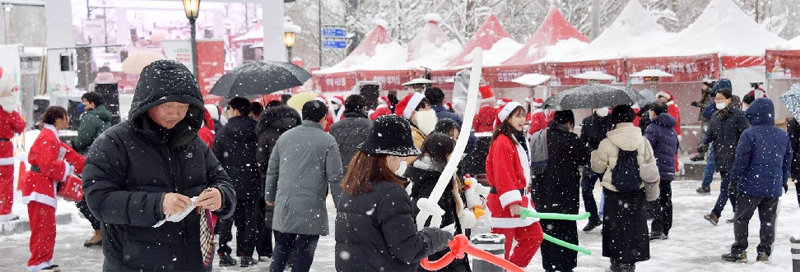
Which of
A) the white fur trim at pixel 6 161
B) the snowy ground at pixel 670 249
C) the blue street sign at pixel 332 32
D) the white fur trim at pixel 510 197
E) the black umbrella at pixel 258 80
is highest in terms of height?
the blue street sign at pixel 332 32

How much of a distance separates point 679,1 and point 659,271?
109 ft

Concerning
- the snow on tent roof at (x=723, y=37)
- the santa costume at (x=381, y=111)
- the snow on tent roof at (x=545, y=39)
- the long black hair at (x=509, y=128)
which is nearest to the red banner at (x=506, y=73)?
the snow on tent roof at (x=545, y=39)

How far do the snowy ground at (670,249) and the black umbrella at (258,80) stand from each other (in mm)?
1918

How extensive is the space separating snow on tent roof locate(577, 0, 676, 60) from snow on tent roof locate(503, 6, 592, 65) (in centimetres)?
162

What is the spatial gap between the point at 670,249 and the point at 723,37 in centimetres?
1140

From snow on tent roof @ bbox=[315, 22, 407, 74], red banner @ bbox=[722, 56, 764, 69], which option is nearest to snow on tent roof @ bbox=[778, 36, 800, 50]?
red banner @ bbox=[722, 56, 764, 69]

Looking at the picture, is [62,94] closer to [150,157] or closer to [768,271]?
[768,271]

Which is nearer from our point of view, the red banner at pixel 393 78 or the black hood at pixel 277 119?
the black hood at pixel 277 119

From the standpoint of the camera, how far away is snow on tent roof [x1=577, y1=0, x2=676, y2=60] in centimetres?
2092

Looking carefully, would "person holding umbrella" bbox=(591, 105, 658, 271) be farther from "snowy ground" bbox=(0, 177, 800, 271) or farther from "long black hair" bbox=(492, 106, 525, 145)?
"long black hair" bbox=(492, 106, 525, 145)

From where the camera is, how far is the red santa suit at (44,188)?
8.44m

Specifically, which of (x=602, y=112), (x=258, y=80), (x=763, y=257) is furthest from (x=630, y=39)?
(x=258, y=80)

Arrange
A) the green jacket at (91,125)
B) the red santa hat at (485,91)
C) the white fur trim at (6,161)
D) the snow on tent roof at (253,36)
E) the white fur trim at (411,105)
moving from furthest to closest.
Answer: the snow on tent roof at (253,36) → the red santa hat at (485,91) → the white fur trim at (6,161) → the white fur trim at (411,105) → the green jacket at (91,125)

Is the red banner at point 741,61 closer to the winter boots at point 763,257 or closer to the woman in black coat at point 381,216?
the winter boots at point 763,257
